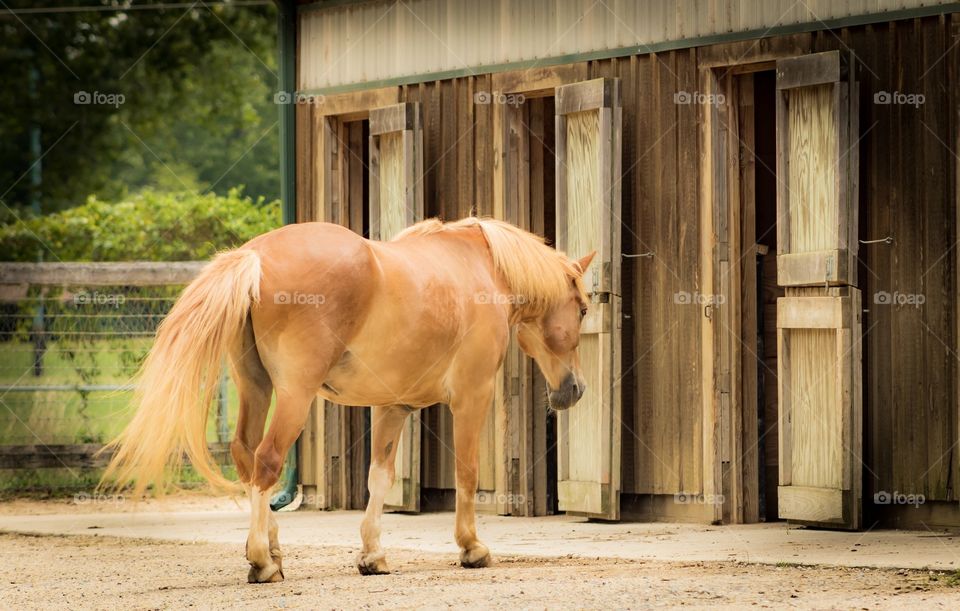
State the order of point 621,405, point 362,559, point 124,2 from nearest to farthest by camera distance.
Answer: point 362,559, point 621,405, point 124,2

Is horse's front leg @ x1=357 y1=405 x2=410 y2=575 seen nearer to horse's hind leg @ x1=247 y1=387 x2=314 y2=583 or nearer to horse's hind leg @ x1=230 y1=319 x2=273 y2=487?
horse's hind leg @ x1=247 y1=387 x2=314 y2=583

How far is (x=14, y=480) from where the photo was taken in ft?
35.5

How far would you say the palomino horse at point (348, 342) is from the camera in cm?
597

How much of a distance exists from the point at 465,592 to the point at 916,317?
10.4 feet

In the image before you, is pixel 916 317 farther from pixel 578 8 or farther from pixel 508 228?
pixel 578 8

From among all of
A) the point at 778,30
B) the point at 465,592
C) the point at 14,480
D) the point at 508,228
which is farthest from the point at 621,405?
the point at 14,480

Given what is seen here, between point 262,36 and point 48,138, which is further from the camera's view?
point 262,36

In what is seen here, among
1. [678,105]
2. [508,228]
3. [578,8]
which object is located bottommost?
[508,228]
